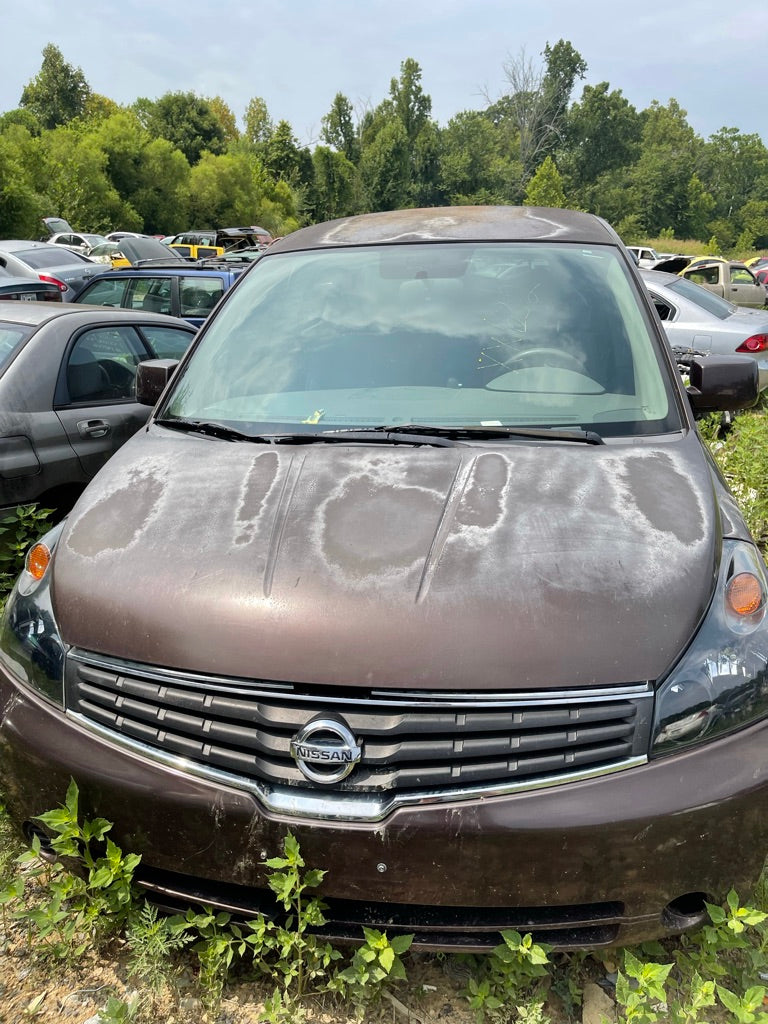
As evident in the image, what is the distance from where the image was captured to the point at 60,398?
182 inches

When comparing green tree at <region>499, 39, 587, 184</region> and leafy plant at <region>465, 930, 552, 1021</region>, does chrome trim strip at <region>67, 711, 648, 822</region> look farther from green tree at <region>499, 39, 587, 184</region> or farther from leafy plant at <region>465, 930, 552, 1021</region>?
green tree at <region>499, 39, 587, 184</region>

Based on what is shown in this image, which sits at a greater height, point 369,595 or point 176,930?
point 369,595

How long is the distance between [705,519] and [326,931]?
1.35 m

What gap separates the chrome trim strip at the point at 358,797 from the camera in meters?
1.71

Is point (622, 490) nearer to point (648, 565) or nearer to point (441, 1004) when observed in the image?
point (648, 565)

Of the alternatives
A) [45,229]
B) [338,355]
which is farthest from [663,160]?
[338,355]

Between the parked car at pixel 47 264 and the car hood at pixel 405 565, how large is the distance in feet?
50.0

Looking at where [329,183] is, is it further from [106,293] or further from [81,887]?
[81,887]

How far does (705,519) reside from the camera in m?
2.10

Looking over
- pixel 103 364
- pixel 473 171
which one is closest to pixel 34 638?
pixel 103 364

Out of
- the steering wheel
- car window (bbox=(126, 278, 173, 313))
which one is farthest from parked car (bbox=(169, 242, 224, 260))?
the steering wheel

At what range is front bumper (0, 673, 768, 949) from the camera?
5.56ft

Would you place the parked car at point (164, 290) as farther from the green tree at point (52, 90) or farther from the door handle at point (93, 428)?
the green tree at point (52, 90)

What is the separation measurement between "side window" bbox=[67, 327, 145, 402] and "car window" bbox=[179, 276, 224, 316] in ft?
17.0
